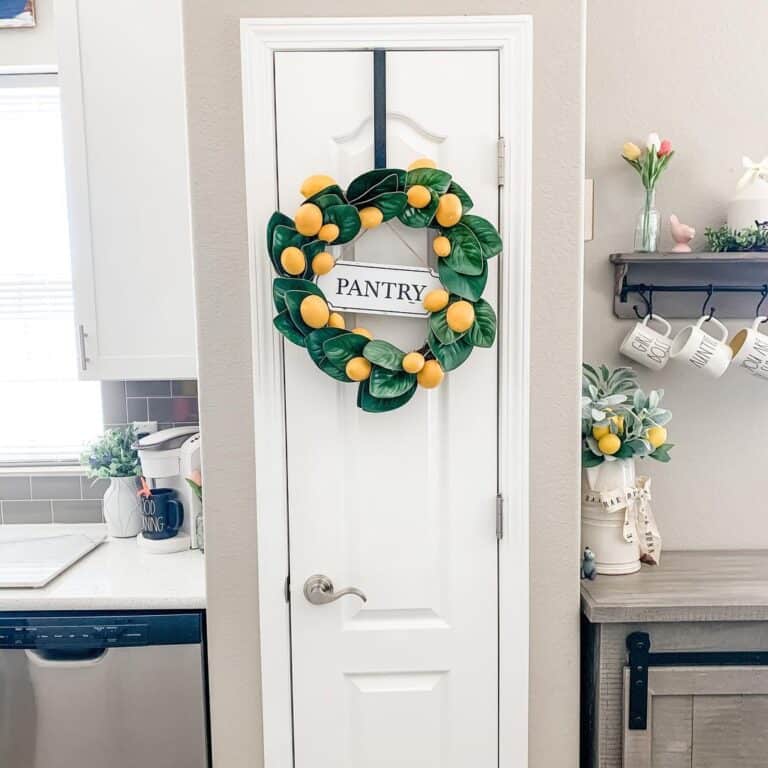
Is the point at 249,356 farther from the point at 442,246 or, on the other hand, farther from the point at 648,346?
the point at 648,346

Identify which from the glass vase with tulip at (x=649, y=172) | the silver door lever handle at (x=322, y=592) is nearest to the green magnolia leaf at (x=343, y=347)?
the silver door lever handle at (x=322, y=592)

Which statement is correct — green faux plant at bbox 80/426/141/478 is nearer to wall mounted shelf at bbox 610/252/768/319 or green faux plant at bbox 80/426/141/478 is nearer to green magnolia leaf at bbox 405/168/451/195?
green magnolia leaf at bbox 405/168/451/195

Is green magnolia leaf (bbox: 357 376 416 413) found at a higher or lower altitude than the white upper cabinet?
lower

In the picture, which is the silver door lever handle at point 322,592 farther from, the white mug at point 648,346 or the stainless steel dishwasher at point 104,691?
the white mug at point 648,346

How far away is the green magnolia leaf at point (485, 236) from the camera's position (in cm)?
138

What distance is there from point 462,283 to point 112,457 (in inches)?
51.8

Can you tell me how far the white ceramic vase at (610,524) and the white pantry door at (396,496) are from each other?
28 centimetres

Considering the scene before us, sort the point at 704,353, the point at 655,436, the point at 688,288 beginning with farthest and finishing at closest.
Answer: the point at 688,288 < the point at 704,353 < the point at 655,436

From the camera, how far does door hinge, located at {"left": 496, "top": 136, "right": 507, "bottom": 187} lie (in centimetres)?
142

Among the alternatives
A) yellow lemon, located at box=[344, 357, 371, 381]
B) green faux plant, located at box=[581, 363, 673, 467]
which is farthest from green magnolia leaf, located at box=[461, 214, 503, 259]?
green faux plant, located at box=[581, 363, 673, 467]

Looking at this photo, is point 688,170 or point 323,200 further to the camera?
point 688,170

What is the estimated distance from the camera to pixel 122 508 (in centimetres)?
211

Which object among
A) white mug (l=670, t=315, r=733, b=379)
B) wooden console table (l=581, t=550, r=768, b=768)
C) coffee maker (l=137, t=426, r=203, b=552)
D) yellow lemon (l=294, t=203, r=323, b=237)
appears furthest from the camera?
coffee maker (l=137, t=426, r=203, b=552)

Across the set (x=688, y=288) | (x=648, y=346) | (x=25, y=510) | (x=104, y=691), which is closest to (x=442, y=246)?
(x=648, y=346)
